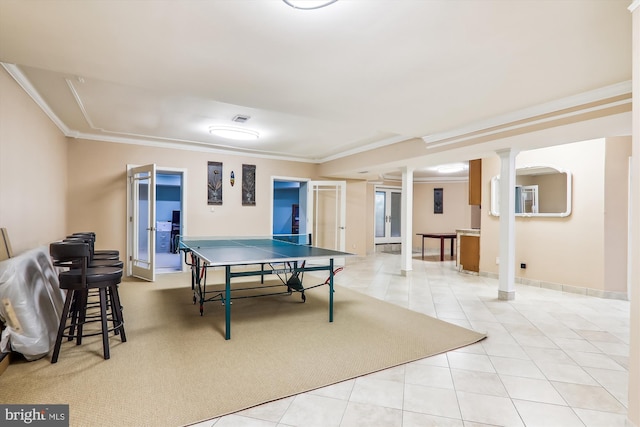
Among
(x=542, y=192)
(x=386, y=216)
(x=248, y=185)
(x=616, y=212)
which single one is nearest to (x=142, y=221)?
(x=248, y=185)

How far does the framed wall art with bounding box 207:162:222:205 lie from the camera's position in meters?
6.75

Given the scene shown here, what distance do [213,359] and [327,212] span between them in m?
5.65

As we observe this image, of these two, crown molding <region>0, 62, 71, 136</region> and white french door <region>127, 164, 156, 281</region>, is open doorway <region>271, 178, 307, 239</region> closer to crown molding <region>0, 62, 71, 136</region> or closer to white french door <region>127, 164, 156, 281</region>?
white french door <region>127, 164, 156, 281</region>

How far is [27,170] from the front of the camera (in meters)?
3.54

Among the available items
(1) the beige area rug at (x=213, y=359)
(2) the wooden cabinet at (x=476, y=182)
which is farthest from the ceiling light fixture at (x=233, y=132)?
(2) the wooden cabinet at (x=476, y=182)

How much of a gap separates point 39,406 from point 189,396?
850mm

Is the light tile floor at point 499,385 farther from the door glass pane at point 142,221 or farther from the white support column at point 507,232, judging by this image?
the door glass pane at point 142,221

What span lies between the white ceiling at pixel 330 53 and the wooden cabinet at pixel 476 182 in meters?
→ 2.75

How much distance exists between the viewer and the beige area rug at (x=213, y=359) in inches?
78.1

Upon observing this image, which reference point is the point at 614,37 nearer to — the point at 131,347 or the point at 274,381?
the point at 274,381

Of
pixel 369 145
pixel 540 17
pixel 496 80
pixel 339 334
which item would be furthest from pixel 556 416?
pixel 369 145

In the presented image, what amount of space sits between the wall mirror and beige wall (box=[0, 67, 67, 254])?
6713mm

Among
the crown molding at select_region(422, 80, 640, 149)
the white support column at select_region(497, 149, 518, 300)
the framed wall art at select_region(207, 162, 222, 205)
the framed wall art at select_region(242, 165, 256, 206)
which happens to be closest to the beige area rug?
the white support column at select_region(497, 149, 518, 300)

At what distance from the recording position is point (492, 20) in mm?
2051
